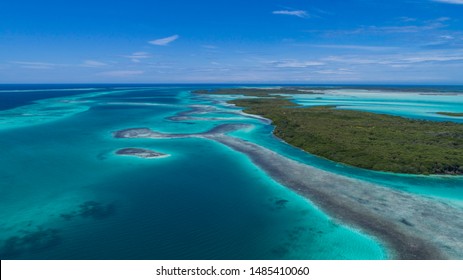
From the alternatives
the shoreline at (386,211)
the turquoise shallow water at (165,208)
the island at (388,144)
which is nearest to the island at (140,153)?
the turquoise shallow water at (165,208)

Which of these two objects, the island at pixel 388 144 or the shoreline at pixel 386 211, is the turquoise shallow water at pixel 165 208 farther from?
the island at pixel 388 144

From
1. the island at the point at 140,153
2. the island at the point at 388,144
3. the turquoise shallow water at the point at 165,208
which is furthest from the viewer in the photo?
the island at the point at 140,153

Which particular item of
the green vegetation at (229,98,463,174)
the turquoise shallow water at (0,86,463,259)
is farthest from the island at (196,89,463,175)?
the turquoise shallow water at (0,86,463,259)

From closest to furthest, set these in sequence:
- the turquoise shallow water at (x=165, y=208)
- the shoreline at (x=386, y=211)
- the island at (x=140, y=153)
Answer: the turquoise shallow water at (x=165, y=208) → the shoreline at (x=386, y=211) → the island at (x=140, y=153)

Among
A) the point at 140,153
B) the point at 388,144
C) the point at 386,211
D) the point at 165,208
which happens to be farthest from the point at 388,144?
the point at 140,153

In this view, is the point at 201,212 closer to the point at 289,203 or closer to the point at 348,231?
the point at 289,203

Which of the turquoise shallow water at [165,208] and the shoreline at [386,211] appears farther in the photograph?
the shoreline at [386,211]

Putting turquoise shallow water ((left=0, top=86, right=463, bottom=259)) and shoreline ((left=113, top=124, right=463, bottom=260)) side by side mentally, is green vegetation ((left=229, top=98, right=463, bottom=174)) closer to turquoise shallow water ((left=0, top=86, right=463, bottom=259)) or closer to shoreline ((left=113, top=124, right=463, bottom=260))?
turquoise shallow water ((left=0, top=86, right=463, bottom=259))
